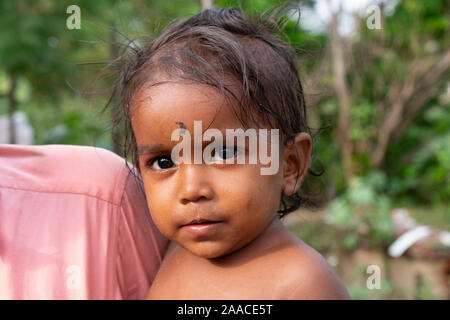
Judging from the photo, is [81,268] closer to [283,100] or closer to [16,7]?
[283,100]

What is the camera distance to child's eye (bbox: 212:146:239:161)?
1.28 meters

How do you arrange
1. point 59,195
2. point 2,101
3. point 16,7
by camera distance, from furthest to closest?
point 2,101 → point 16,7 → point 59,195

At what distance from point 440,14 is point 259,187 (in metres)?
6.11

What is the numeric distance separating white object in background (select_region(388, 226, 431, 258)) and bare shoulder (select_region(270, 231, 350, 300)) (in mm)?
3428

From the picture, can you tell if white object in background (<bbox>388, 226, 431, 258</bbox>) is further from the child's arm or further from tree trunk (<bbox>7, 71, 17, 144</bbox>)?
tree trunk (<bbox>7, 71, 17, 144</bbox>)

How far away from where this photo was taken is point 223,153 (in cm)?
128

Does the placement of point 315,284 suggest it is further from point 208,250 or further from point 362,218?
point 362,218

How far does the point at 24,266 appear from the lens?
4.70ft

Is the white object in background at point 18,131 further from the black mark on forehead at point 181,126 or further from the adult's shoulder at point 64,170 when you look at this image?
the black mark on forehead at point 181,126

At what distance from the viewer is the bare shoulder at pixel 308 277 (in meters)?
1.24

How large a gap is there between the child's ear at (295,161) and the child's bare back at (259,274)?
11cm

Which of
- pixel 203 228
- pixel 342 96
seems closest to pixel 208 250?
pixel 203 228

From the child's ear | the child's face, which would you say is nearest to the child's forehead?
the child's face
